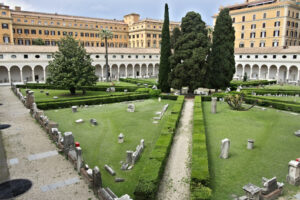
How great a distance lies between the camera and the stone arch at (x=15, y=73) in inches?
1967

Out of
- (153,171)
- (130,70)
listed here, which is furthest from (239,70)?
(153,171)

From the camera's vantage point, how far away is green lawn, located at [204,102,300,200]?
1108cm

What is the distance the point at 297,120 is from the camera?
2177cm

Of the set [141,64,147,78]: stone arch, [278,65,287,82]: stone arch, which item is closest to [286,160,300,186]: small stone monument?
[278,65,287,82]: stone arch

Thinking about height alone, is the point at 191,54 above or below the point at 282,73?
above

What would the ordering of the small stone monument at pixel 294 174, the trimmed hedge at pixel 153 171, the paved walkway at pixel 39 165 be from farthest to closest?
1. the small stone monument at pixel 294 174
2. the paved walkway at pixel 39 165
3. the trimmed hedge at pixel 153 171

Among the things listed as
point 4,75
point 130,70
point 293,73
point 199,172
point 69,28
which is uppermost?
point 69,28

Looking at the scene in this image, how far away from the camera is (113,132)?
17953 mm

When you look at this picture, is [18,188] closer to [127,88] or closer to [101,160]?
[101,160]

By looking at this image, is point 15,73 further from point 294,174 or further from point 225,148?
point 294,174

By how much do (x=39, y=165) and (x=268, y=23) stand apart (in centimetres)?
7032

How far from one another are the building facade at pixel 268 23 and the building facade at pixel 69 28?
3292 cm

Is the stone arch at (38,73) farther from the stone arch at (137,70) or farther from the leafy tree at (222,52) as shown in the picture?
the leafy tree at (222,52)

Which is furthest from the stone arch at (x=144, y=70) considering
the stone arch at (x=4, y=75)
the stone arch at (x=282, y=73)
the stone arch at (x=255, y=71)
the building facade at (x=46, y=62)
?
the stone arch at (x=282, y=73)
